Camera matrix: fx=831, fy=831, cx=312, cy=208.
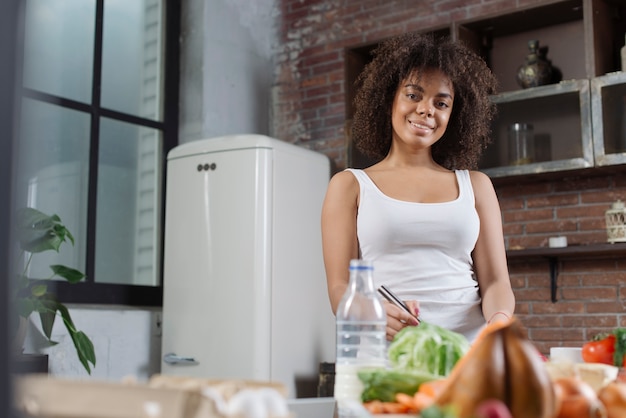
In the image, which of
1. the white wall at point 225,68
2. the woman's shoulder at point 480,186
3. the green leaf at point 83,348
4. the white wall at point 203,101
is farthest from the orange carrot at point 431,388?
the white wall at point 225,68

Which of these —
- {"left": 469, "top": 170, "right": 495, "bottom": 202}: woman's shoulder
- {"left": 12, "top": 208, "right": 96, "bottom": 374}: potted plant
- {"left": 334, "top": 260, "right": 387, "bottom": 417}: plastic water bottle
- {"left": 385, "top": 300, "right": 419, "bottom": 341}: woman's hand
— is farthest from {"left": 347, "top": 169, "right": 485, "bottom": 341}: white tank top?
{"left": 12, "top": 208, "right": 96, "bottom": 374}: potted plant

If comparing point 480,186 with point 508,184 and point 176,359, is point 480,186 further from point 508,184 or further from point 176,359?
point 176,359

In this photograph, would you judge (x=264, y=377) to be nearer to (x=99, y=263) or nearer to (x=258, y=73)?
(x=99, y=263)

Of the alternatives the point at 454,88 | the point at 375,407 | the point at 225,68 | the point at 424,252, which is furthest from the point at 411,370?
the point at 225,68

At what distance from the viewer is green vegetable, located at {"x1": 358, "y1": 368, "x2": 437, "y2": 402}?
3.11ft

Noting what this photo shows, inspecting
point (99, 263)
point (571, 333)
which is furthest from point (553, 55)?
point (99, 263)

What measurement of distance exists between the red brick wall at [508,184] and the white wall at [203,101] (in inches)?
5.8

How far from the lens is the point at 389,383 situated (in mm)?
953

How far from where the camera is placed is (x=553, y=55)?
3887 millimetres

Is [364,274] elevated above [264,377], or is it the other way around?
[364,274]

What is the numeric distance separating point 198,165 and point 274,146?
1.23ft

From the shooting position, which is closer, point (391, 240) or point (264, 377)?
point (391, 240)

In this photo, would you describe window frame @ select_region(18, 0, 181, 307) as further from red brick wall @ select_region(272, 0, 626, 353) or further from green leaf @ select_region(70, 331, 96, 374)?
red brick wall @ select_region(272, 0, 626, 353)

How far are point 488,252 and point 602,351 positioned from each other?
60 centimetres
